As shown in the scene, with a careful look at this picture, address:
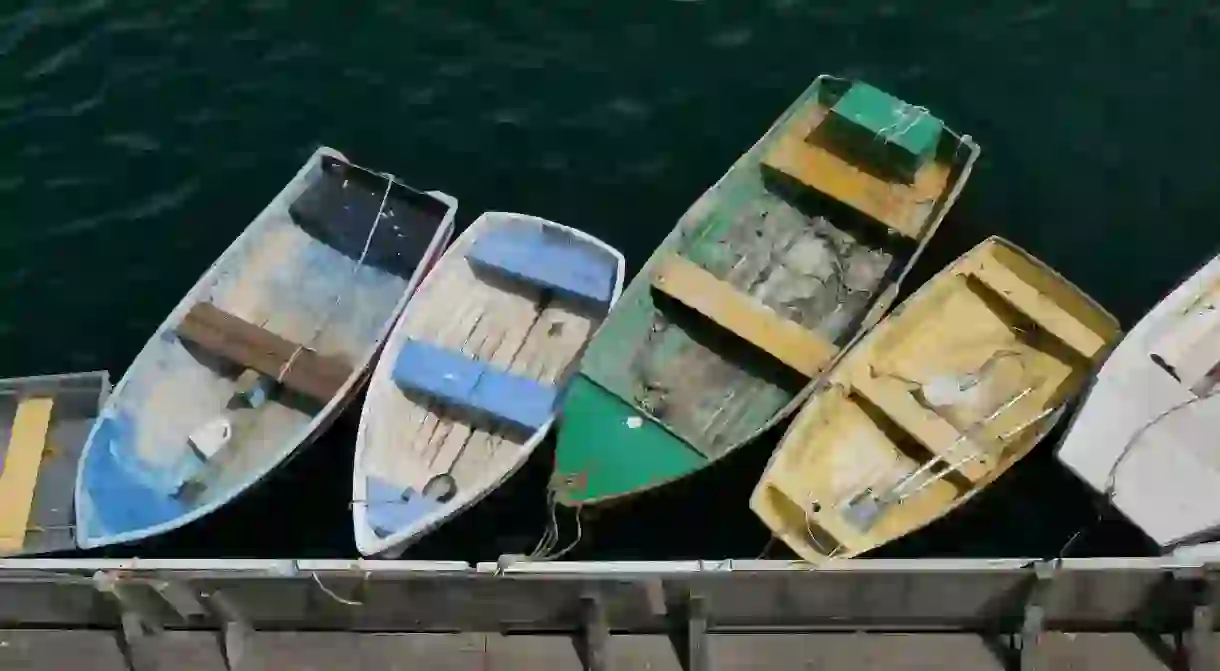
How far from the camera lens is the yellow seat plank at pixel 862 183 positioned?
1295 centimetres

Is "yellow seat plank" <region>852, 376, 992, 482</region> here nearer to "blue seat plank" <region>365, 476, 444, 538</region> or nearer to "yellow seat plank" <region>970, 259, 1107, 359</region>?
"yellow seat plank" <region>970, 259, 1107, 359</region>

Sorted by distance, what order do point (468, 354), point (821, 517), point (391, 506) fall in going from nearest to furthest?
point (821, 517) < point (391, 506) < point (468, 354)

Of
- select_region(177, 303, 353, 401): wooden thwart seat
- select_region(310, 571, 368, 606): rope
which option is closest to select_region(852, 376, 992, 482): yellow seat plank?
select_region(310, 571, 368, 606): rope

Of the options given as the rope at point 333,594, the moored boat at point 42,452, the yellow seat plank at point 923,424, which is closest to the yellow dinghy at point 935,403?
the yellow seat plank at point 923,424

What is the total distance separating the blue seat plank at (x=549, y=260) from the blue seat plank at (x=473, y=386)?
3.95 feet

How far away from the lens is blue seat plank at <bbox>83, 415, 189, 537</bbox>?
446 inches

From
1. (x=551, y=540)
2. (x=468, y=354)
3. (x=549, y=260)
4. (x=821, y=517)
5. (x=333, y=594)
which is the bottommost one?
(x=551, y=540)

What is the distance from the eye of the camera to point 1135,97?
15.3 metres

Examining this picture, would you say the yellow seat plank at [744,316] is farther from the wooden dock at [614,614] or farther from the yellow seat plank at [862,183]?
the wooden dock at [614,614]

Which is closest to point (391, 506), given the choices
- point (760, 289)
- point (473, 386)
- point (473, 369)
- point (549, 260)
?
point (473, 386)

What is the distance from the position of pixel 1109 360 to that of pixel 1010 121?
15.5ft

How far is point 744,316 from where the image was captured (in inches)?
476

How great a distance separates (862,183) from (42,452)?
913cm

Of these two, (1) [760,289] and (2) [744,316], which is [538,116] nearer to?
(1) [760,289]
